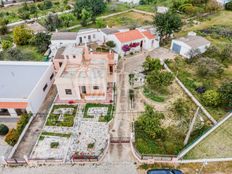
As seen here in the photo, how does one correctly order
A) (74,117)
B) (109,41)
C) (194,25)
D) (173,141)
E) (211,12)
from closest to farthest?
(173,141)
(74,117)
(109,41)
(194,25)
(211,12)

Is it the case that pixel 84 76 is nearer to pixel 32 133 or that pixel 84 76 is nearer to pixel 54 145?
pixel 32 133

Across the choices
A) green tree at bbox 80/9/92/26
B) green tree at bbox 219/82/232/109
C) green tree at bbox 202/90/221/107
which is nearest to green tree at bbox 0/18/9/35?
green tree at bbox 80/9/92/26

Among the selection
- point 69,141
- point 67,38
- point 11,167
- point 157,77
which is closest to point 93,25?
point 67,38

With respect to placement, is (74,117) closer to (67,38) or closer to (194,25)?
(67,38)

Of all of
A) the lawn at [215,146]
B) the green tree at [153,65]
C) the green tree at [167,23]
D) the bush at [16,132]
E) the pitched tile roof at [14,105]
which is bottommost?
the lawn at [215,146]

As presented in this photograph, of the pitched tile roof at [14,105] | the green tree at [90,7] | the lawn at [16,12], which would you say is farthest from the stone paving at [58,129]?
the lawn at [16,12]

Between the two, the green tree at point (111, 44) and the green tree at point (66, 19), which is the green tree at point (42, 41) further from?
the green tree at point (111, 44)
